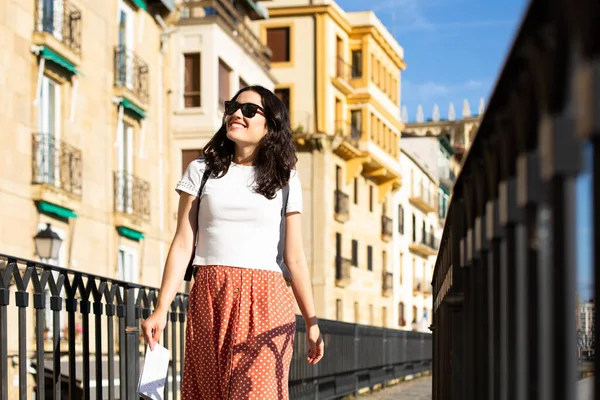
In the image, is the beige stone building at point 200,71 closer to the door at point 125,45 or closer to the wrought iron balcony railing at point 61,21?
the door at point 125,45

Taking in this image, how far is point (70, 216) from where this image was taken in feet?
83.2

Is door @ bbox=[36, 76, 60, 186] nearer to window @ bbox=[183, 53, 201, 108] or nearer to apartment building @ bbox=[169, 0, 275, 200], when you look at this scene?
apartment building @ bbox=[169, 0, 275, 200]

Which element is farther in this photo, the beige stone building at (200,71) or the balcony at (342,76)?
the balcony at (342,76)

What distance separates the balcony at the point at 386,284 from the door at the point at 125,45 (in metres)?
33.2

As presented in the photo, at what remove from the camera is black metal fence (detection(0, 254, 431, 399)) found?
19.3 ft

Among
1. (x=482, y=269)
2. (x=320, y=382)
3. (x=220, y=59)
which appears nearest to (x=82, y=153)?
(x=220, y=59)

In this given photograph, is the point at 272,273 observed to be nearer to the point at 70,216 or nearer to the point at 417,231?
the point at 70,216

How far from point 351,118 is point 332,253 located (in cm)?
680

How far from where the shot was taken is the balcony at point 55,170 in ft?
78.1

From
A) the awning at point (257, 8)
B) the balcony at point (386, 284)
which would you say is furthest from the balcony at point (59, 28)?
the balcony at point (386, 284)

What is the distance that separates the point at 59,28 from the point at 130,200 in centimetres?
545

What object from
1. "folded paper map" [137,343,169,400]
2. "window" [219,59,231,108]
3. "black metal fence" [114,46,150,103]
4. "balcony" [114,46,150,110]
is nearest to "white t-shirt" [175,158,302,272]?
"folded paper map" [137,343,169,400]

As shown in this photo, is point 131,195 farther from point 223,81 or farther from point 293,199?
point 293,199

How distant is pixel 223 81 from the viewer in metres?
37.2
